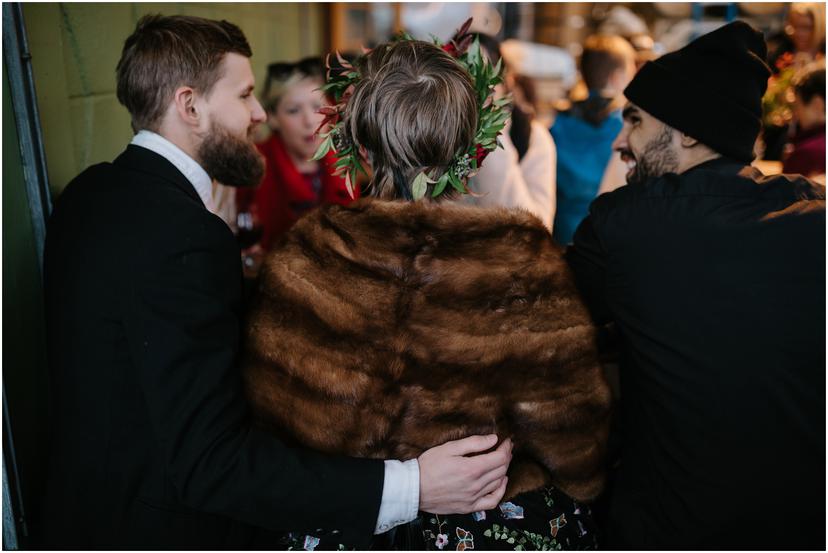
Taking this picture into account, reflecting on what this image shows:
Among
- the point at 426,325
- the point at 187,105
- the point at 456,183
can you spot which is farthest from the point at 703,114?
the point at 187,105

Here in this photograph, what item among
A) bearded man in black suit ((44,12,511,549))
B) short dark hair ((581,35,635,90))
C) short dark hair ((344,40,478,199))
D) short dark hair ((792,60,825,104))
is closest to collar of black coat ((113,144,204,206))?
bearded man in black suit ((44,12,511,549))

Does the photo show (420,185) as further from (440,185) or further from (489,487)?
Answer: (489,487)

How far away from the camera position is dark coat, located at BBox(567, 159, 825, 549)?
1405mm

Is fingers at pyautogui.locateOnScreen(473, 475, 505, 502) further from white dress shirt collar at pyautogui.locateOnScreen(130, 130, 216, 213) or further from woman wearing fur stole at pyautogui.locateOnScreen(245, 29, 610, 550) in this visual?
white dress shirt collar at pyautogui.locateOnScreen(130, 130, 216, 213)

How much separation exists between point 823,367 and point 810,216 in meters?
0.31

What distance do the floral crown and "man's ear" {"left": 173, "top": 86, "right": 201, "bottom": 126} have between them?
310 millimetres

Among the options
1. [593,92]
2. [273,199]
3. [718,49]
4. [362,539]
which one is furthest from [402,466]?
[593,92]

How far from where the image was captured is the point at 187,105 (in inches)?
65.1

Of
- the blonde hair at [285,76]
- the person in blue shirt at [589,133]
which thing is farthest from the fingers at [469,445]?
the blonde hair at [285,76]

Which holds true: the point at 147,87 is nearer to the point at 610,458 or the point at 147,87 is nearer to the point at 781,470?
the point at 610,458

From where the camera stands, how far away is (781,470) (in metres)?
1.46

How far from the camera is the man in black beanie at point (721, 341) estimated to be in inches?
55.4

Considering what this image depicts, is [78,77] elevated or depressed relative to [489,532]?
elevated

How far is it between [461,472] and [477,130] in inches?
28.4
